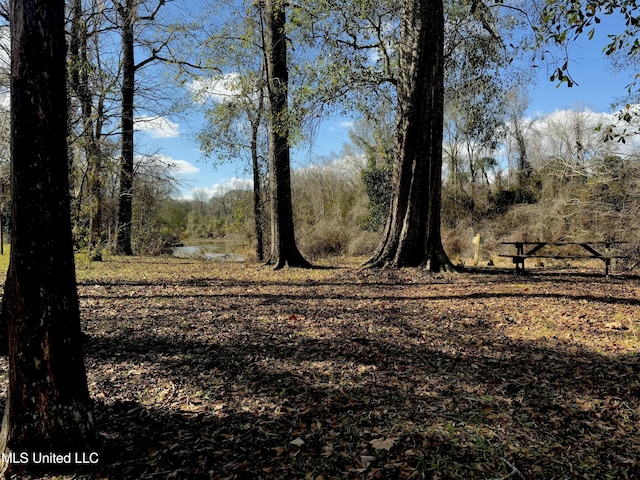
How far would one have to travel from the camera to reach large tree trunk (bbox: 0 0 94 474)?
90.6 inches

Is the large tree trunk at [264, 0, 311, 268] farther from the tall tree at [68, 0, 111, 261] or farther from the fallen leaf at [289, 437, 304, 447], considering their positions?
the fallen leaf at [289, 437, 304, 447]

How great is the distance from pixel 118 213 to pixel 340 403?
1483 cm

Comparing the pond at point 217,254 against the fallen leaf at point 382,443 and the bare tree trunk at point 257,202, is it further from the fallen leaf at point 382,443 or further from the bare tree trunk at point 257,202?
the fallen leaf at point 382,443

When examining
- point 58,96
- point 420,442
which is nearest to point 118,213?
point 58,96

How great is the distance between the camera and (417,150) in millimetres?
9344

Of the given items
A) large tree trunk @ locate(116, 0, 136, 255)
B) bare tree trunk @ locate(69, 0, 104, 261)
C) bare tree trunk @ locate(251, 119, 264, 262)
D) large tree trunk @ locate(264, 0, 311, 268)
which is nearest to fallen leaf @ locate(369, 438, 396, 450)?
bare tree trunk @ locate(69, 0, 104, 261)

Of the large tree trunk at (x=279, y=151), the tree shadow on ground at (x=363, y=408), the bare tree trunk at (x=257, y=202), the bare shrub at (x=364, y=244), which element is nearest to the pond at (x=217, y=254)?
the bare tree trunk at (x=257, y=202)

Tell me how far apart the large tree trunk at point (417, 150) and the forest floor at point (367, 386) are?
261cm

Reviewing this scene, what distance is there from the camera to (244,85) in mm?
11539

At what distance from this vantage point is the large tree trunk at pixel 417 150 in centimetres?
897

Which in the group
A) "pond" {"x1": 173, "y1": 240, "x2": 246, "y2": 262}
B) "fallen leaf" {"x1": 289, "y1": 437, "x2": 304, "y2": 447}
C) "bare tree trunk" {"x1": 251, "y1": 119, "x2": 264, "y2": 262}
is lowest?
"fallen leaf" {"x1": 289, "y1": 437, "x2": 304, "y2": 447}

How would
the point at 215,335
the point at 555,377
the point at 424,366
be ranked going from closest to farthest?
the point at 555,377
the point at 424,366
the point at 215,335

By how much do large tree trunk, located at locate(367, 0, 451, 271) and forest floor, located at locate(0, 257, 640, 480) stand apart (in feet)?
8.57

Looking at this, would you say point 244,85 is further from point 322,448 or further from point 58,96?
point 322,448
